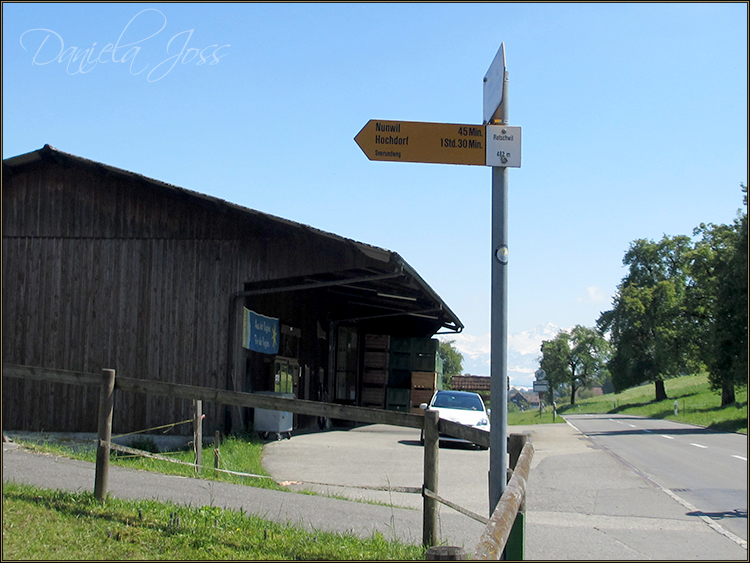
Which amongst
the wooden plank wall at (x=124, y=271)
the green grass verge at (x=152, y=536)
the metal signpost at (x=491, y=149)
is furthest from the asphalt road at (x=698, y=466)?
the wooden plank wall at (x=124, y=271)

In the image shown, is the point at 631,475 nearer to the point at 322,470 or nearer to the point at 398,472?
the point at 398,472

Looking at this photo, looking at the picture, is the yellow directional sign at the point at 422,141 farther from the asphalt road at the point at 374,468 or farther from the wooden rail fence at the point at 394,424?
the asphalt road at the point at 374,468

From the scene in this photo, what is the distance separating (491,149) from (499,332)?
1180mm

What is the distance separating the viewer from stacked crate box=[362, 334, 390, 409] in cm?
2950

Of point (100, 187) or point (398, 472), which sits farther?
point (100, 187)

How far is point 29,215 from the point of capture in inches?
589

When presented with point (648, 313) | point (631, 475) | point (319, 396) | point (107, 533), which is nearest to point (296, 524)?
point (107, 533)

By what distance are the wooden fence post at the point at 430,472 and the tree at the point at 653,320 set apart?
35909 mm

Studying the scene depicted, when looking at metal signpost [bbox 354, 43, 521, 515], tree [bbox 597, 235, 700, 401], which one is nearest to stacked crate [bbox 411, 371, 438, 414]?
tree [bbox 597, 235, 700, 401]

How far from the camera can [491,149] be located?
456cm

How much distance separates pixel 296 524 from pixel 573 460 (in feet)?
38.2

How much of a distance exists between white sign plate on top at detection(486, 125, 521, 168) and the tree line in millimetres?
18329

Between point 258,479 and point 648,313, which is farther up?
point 648,313

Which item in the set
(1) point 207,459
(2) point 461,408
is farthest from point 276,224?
(2) point 461,408
